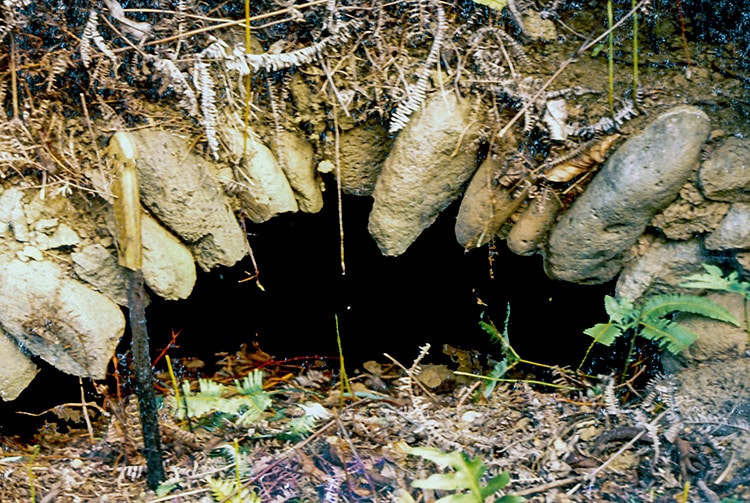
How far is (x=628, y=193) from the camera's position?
2711 mm

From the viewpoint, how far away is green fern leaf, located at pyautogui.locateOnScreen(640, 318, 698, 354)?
8.79 feet

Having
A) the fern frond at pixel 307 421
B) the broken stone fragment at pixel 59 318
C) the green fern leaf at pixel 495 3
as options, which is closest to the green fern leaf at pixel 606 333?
the fern frond at pixel 307 421

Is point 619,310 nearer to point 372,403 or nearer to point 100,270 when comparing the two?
point 372,403

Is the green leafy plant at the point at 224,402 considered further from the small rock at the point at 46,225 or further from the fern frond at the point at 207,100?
the fern frond at the point at 207,100

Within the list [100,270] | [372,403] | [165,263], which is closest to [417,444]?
[372,403]

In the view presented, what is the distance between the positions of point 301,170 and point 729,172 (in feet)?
6.44

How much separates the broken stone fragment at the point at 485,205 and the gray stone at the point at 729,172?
77cm

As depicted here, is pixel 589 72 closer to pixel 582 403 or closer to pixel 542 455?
pixel 582 403

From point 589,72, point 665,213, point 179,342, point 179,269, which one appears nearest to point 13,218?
point 179,269

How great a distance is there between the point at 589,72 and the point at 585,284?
1.02m

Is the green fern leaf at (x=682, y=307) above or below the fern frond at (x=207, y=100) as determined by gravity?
below

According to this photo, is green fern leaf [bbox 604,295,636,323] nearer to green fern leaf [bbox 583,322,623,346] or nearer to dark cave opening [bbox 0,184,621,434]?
green fern leaf [bbox 583,322,623,346]

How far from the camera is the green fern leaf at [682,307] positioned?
2617mm

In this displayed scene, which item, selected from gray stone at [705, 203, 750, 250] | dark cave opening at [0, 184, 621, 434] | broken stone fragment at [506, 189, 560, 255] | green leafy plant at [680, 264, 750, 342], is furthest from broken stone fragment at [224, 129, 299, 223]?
gray stone at [705, 203, 750, 250]
